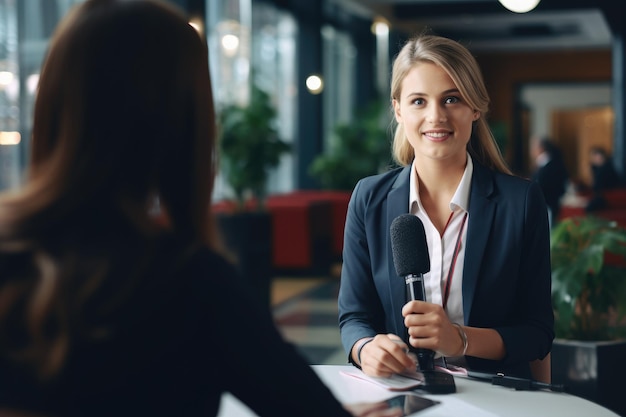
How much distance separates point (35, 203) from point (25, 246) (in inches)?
1.8

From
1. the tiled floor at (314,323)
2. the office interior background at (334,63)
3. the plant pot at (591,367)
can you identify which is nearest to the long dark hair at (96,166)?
the office interior background at (334,63)

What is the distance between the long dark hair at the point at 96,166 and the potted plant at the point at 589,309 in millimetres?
2556

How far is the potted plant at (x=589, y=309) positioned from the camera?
10.8ft

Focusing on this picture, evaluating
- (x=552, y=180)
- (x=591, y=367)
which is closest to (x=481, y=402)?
(x=591, y=367)

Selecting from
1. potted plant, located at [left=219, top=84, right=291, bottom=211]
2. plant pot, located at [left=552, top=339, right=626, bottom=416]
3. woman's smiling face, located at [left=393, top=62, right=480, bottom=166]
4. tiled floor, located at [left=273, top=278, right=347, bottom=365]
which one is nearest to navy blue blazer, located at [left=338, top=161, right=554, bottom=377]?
woman's smiling face, located at [left=393, top=62, right=480, bottom=166]

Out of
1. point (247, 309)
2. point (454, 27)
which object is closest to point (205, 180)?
point (247, 309)

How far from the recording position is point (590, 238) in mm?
3420

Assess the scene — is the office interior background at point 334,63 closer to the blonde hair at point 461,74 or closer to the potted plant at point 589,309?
the blonde hair at point 461,74

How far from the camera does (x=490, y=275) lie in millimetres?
2023

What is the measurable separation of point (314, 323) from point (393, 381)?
208 inches

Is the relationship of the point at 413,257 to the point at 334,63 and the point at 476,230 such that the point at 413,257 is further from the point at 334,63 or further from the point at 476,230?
the point at 334,63

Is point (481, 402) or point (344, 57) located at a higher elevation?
point (344, 57)

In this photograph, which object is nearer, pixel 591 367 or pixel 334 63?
pixel 591 367

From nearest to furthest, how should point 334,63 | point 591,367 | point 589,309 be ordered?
point 591,367 < point 589,309 < point 334,63
